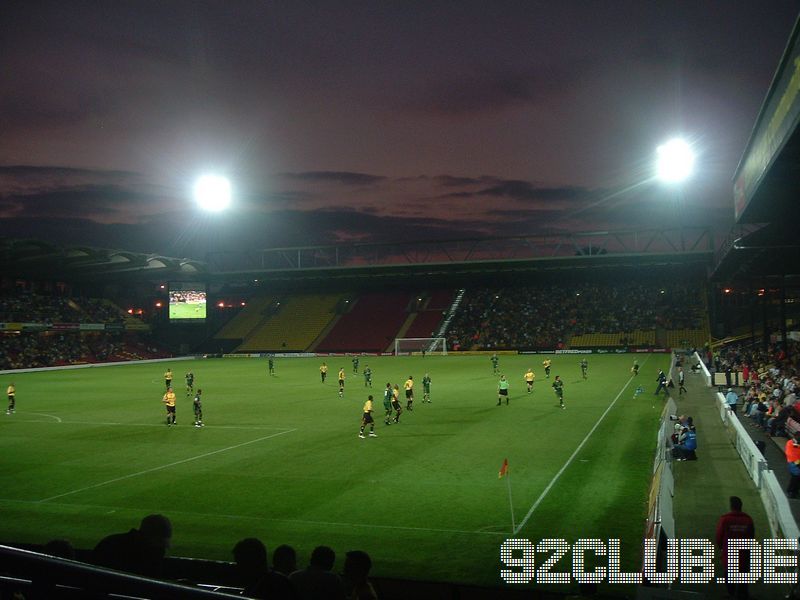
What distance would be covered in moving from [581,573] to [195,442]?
54.7ft

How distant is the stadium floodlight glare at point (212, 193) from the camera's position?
3029 inches

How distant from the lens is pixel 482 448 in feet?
71.7

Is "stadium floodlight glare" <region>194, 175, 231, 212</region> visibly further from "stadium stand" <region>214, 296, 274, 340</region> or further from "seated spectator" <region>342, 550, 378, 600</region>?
"seated spectator" <region>342, 550, 378, 600</region>

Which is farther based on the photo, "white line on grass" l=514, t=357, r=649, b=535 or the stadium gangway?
"white line on grass" l=514, t=357, r=649, b=535

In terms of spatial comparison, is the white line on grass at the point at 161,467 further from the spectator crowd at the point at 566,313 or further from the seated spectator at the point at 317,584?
the spectator crowd at the point at 566,313

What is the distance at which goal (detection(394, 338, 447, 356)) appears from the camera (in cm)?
8519

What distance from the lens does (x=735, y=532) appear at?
391 inches

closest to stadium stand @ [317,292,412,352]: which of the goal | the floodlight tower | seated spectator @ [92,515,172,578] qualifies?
the goal

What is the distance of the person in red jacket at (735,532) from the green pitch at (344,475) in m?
1.80

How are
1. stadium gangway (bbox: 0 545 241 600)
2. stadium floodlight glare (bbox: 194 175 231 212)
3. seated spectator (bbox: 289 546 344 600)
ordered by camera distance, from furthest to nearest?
stadium floodlight glare (bbox: 194 175 231 212) < seated spectator (bbox: 289 546 344 600) < stadium gangway (bbox: 0 545 241 600)

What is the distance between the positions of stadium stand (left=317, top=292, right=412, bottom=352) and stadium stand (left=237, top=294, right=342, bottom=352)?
2854 millimetres

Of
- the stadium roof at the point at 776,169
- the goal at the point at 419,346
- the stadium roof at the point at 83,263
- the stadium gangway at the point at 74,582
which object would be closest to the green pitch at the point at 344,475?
the stadium roof at the point at 776,169

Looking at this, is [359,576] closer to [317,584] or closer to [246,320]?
[317,584]

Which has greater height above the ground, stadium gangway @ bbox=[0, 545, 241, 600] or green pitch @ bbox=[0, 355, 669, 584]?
stadium gangway @ bbox=[0, 545, 241, 600]
